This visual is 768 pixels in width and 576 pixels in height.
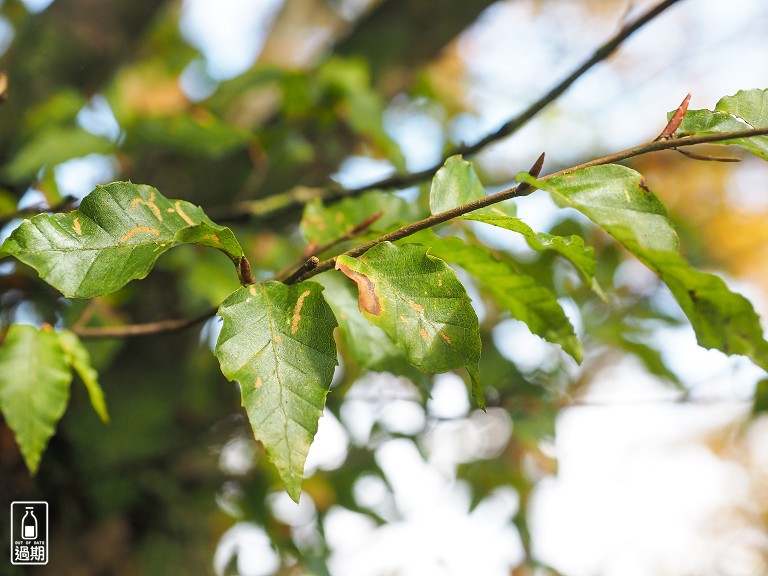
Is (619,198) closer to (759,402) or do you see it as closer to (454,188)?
(454,188)

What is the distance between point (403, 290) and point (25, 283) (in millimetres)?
785

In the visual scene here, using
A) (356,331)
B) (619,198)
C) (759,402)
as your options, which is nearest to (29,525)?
(356,331)

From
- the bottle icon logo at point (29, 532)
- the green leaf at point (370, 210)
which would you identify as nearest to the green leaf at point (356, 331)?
the green leaf at point (370, 210)

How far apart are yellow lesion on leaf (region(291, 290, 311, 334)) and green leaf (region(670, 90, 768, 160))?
0.78ft

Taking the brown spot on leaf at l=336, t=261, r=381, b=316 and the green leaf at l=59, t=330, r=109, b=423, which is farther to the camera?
the green leaf at l=59, t=330, r=109, b=423

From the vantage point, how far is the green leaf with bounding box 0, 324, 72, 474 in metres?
0.48

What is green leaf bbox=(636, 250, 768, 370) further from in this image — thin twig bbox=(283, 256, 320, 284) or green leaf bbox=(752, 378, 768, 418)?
green leaf bbox=(752, 378, 768, 418)

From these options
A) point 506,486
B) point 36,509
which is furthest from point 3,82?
point 506,486

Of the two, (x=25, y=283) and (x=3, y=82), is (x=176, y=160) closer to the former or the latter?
(x=25, y=283)

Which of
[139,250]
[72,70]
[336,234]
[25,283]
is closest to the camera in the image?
[139,250]

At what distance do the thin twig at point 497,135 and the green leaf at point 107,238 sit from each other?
0.21 meters

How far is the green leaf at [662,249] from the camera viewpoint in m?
0.30

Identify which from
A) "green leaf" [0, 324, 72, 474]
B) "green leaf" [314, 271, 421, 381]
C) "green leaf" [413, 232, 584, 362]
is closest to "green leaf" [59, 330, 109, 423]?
"green leaf" [0, 324, 72, 474]

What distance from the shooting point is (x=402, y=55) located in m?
1.10
